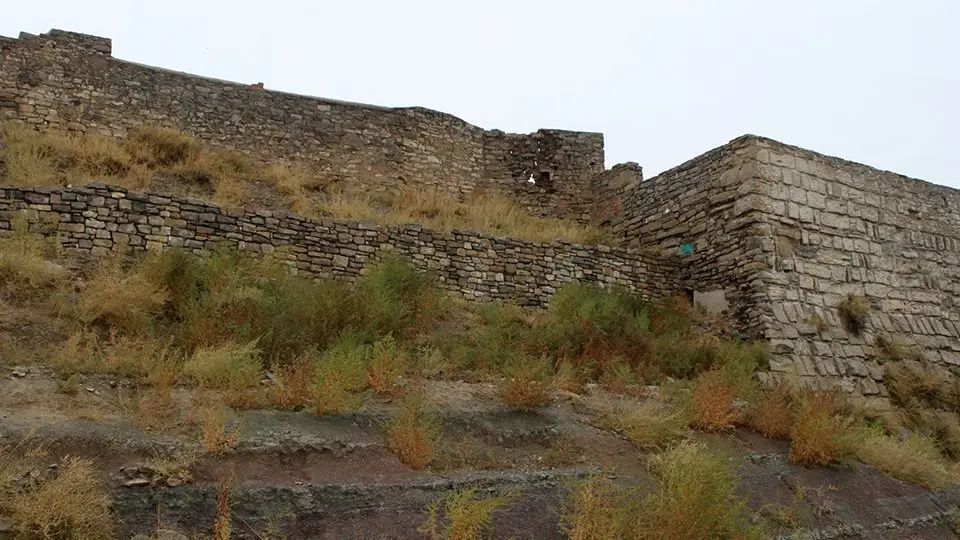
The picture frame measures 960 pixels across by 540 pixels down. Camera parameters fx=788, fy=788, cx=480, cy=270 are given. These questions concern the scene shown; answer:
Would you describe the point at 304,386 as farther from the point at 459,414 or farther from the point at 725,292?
the point at 725,292

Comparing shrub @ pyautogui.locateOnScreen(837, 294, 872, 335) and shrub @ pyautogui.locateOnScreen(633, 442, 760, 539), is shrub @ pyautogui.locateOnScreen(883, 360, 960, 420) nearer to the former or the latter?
shrub @ pyautogui.locateOnScreen(837, 294, 872, 335)

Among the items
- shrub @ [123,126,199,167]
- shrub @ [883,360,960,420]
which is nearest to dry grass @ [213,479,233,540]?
shrub @ [883,360,960,420]

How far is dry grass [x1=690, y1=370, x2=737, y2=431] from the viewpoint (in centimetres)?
867

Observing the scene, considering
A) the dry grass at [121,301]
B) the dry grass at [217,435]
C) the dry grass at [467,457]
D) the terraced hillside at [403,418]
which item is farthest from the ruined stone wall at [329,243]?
the dry grass at [467,457]

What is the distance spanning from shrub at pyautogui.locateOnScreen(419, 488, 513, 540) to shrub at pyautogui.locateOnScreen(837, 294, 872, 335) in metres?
8.49

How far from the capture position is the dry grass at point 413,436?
6.67 metres

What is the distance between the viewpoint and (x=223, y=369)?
759 cm

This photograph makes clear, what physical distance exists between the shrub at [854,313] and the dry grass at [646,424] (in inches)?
210

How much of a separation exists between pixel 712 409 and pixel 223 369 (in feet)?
17.0

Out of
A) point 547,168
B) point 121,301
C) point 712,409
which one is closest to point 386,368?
point 121,301

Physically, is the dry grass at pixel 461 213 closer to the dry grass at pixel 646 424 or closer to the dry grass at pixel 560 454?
the dry grass at pixel 646 424

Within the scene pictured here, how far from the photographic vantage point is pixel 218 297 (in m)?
9.22

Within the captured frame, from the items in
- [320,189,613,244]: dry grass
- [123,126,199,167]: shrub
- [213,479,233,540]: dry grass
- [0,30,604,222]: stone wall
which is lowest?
[213,479,233,540]: dry grass

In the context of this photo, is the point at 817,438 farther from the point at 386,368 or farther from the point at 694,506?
the point at 386,368
